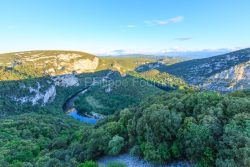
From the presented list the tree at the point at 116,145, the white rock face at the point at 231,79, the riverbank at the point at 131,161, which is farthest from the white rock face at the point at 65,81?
the riverbank at the point at 131,161

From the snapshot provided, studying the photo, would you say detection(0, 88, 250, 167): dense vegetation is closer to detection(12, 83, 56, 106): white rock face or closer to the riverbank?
the riverbank

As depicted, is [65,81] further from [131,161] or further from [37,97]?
[131,161]

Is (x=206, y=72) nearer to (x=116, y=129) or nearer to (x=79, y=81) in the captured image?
(x=79, y=81)

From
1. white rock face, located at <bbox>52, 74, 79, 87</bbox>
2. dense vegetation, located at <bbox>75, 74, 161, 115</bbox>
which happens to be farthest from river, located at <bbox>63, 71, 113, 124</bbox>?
white rock face, located at <bbox>52, 74, 79, 87</bbox>

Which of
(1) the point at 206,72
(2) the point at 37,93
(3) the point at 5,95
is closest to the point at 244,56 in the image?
(1) the point at 206,72

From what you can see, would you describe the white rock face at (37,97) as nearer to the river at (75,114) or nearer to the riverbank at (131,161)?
the river at (75,114)
